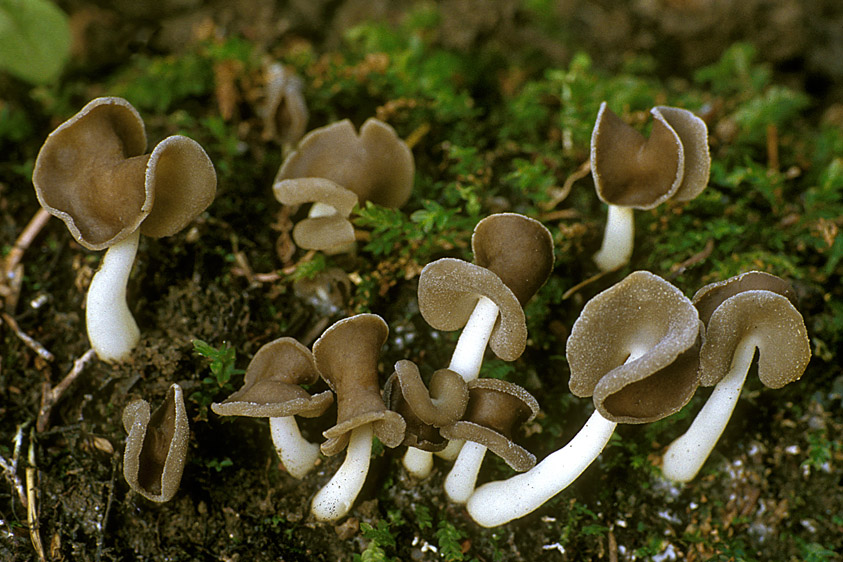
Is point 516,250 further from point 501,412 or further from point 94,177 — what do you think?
point 94,177

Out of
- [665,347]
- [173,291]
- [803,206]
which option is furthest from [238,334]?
[803,206]

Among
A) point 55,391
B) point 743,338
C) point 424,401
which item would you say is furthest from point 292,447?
point 743,338

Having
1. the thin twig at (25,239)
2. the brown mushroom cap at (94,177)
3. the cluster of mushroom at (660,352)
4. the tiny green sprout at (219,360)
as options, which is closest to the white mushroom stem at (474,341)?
the cluster of mushroom at (660,352)

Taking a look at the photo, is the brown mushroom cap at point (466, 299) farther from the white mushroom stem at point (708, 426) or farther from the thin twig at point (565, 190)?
the thin twig at point (565, 190)

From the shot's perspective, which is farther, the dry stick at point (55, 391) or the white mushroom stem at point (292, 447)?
the dry stick at point (55, 391)

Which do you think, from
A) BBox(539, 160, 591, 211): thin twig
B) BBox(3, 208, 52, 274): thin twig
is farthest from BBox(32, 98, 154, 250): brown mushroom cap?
BBox(539, 160, 591, 211): thin twig

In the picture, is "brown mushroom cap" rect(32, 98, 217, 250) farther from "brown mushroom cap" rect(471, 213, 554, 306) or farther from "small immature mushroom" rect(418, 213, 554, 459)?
"brown mushroom cap" rect(471, 213, 554, 306)

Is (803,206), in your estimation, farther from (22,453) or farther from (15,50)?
(15,50)
